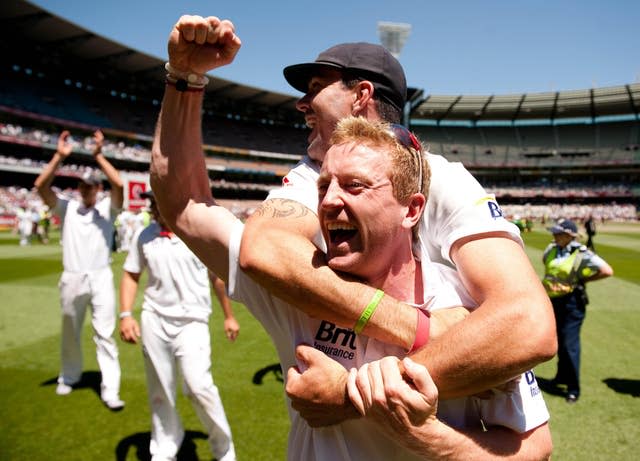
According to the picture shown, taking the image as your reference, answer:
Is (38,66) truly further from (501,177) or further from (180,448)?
(501,177)

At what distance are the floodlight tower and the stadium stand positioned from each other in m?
33.9

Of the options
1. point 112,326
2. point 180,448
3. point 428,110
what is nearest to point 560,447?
point 180,448

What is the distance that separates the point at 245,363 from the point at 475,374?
21.4ft

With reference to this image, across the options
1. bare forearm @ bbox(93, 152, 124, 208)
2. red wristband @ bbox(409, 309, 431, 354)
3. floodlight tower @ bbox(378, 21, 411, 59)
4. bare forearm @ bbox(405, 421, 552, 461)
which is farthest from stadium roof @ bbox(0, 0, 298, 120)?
bare forearm @ bbox(405, 421, 552, 461)

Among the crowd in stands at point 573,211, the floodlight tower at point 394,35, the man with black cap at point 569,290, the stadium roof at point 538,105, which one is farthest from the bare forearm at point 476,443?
the stadium roof at point 538,105

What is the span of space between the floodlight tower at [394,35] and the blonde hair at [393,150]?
18119 millimetres

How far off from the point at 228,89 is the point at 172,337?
2294 inches

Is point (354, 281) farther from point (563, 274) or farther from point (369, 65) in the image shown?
point (563, 274)

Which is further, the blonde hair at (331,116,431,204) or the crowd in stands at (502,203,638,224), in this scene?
the crowd in stands at (502,203,638,224)

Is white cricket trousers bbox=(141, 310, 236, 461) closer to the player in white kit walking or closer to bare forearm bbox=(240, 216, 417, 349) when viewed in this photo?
the player in white kit walking

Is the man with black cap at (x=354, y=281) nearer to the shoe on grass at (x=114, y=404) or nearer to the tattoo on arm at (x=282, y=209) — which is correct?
the tattoo on arm at (x=282, y=209)

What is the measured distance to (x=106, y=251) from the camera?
22.2 ft

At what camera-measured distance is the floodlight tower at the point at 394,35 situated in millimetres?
18250

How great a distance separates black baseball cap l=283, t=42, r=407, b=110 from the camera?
2.02 meters
